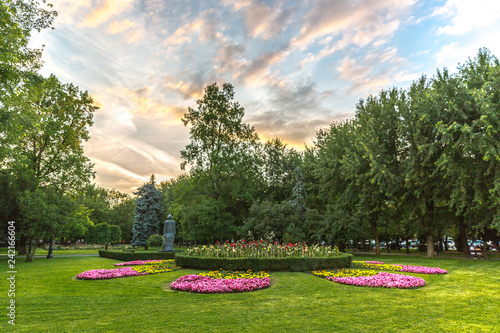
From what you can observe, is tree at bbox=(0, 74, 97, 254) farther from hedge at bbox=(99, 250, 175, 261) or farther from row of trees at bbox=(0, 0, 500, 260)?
hedge at bbox=(99, 250, 175, 261)

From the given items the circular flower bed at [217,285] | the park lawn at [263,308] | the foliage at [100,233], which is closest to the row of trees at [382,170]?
the park lawn at [263,308]

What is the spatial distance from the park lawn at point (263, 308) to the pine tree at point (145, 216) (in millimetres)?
32761

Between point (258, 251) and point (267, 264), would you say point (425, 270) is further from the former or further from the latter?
point (258, 251)

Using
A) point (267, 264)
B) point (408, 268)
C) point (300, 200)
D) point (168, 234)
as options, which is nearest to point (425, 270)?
point (408, 268)

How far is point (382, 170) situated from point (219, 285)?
55.6 feet

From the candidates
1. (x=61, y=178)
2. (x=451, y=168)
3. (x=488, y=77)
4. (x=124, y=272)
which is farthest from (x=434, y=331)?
(x=61, y=178)

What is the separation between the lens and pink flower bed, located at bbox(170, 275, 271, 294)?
9305 millimetres

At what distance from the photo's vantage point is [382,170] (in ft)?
72.4

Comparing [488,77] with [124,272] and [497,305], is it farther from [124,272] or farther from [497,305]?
[124,272]

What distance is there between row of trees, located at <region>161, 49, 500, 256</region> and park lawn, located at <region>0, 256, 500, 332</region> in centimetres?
1235

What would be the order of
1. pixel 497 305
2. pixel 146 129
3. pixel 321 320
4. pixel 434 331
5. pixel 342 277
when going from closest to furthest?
pixel 434 331
pixel 321 320
pixel 497 305
pixel 342 277
pixel 146 129

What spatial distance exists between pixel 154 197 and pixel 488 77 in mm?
41318

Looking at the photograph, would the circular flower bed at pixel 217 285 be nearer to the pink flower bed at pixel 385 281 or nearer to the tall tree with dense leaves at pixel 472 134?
the pink flower bed at pixel 385 281

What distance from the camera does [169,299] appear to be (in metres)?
8.26
